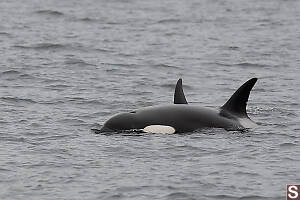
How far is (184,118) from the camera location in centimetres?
1723

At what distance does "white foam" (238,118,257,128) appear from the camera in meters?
17.6

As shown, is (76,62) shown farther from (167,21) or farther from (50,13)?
(50,13)

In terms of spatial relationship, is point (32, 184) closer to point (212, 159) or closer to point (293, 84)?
point (212, 159)

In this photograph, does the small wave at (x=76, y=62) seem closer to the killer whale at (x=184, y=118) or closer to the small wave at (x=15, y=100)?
the small wave at (x=15, y=100)

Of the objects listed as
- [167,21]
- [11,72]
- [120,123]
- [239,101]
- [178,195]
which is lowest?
[178,195]

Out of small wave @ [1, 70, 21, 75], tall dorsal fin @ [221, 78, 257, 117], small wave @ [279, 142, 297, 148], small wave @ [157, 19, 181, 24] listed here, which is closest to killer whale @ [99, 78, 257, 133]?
tall dorsal fin @ [221, 78, 257, 117]

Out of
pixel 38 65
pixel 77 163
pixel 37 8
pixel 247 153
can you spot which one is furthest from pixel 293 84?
pixel 37 8

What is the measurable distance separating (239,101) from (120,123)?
7.38 ft

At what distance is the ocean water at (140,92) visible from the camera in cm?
1405

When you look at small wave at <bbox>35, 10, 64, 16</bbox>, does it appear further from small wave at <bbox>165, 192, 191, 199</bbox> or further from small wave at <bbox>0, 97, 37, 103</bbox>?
small wave at <bbox>165, 192, 191, 199</bbox>

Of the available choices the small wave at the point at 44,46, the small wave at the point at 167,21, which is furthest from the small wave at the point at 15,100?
the small wave at the point at 167,21

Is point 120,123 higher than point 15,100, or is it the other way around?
point 15,100

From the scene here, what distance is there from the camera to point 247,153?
15.6 meters

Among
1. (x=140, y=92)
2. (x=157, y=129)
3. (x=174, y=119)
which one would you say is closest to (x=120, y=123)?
(x=157, y=129)
